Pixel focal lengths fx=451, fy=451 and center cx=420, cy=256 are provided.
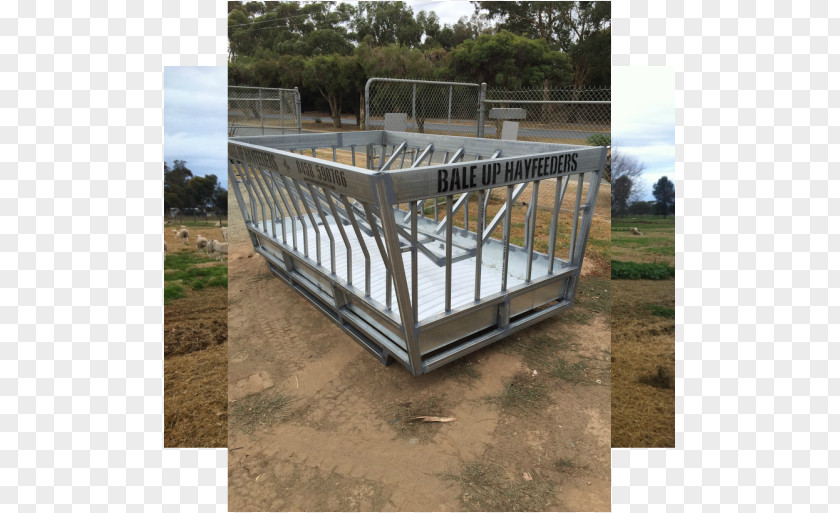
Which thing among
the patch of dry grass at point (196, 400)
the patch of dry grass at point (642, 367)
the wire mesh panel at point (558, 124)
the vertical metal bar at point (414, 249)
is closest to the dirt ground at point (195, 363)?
the patch of dry grass at point (196, 400)

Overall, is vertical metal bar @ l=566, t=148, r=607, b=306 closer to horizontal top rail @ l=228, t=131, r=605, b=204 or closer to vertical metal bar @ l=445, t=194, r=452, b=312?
horizontal top rail @ l=228, t=131, r=605, b=204

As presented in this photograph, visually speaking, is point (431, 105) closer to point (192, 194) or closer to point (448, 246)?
point (448, 246)

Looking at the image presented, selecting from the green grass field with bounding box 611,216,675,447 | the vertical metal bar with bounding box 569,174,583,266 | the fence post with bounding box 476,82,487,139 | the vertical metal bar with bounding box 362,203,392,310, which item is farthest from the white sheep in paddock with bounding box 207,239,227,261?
the fence post with bounding box 476,82,487,139

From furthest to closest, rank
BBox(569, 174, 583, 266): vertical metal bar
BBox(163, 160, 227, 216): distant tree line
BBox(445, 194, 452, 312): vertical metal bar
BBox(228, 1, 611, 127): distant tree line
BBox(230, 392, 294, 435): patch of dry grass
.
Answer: BBox(228, 1, 611, 127): distant tree line → BBox(569, 174, 583, 266): vertical metal bar → BBox(230, 392, 294, 435): patch of dry grass → BBox(445, 194, 452, 312): vertical metal bar → BBox(163, 160, 227, 216): distant tree line

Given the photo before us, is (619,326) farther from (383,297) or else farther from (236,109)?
(236,109)

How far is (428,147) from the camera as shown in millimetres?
4590

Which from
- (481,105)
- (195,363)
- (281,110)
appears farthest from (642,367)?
(281,110)

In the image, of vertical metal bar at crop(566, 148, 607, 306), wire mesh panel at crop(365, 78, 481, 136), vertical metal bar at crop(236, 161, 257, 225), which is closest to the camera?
vertical metal bar at crop(566, 148, 607, 306)

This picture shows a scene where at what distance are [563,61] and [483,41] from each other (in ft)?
10.3

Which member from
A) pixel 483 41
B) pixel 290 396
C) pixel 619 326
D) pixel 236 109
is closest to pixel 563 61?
pixel 483 41

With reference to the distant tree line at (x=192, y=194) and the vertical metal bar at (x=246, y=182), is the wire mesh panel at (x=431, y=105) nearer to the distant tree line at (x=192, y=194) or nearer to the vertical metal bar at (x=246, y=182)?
the vertical metal bar at (x=246, y=182)

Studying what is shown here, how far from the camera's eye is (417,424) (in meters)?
2.58

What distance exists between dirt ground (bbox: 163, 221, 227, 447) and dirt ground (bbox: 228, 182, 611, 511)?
0.24 meters

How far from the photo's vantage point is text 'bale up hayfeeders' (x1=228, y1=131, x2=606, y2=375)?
7.67 feet
